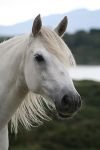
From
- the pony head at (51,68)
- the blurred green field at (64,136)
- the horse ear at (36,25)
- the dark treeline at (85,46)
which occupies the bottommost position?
the pony head at (51,68)

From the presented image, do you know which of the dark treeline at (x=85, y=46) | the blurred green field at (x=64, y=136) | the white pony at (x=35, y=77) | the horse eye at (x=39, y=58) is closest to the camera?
the white pony at (x=35, y=77)

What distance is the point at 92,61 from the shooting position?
3831 centimetres

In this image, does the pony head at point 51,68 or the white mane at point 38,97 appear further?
the white mane at point 38,97

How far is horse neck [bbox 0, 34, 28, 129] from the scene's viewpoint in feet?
16.1

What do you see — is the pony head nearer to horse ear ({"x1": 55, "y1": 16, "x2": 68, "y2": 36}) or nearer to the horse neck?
horse ear ({"x1": 55, "y1": 16, "x2": 68, "y2": 36})

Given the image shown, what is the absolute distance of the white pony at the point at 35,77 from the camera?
442 cm

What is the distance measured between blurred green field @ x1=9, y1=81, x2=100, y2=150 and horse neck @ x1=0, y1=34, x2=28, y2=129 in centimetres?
624

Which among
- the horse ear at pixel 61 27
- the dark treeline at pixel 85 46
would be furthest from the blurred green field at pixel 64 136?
the dark treeline at pixel 85 46

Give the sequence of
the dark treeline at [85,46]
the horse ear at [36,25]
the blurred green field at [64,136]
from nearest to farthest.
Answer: the horse ear at [36,25] → the blurred green field at [64,136] → the dark treeline at [85,46]

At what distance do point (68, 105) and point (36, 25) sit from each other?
Result: 0.92 meters

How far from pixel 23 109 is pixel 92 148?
25.1 ft

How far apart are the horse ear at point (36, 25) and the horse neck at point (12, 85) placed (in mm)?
163

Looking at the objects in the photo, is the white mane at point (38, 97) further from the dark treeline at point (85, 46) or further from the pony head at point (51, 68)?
the dark treeline at point (85, 46)

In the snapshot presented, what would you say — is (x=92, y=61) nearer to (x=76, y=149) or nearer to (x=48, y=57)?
(x=76, y=149)
